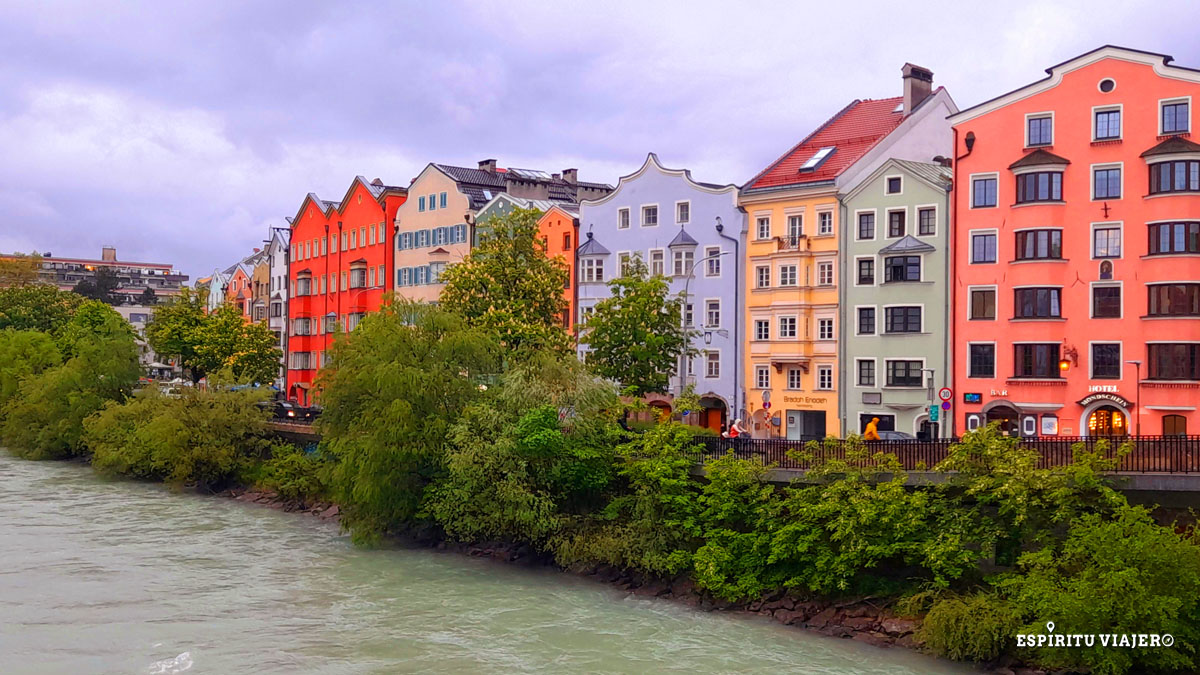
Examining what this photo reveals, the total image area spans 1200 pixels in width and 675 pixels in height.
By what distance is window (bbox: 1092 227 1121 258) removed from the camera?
47.1 m

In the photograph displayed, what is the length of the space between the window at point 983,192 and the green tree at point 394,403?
22.2 metres

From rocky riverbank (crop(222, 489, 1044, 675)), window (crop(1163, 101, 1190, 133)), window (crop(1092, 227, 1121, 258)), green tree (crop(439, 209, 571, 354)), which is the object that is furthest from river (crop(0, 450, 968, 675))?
window (crop(1163, 101, 1190, 133))

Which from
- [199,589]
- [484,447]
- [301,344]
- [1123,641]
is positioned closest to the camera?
[1123,641]

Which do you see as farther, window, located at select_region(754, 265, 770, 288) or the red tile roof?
window, located at select_region(754, 265, 770, 288)

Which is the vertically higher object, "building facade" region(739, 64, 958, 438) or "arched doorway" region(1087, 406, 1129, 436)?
"building facade" region(739, 64, 958, 438)

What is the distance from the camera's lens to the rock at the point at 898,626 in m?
31.0

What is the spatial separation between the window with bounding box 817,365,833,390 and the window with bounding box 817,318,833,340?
1.43 m

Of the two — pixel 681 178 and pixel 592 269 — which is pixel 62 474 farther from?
pixel 681 178

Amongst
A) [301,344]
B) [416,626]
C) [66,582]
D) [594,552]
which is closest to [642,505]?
[594,552]

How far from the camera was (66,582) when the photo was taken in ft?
123

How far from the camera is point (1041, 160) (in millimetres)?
48469

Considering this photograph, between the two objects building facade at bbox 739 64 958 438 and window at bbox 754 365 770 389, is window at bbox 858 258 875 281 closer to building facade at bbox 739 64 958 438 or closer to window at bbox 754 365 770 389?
building facade at bbox 739 64 958 438

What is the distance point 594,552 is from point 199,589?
1276 cm

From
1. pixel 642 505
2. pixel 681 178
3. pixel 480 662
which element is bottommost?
pixel 480 662
